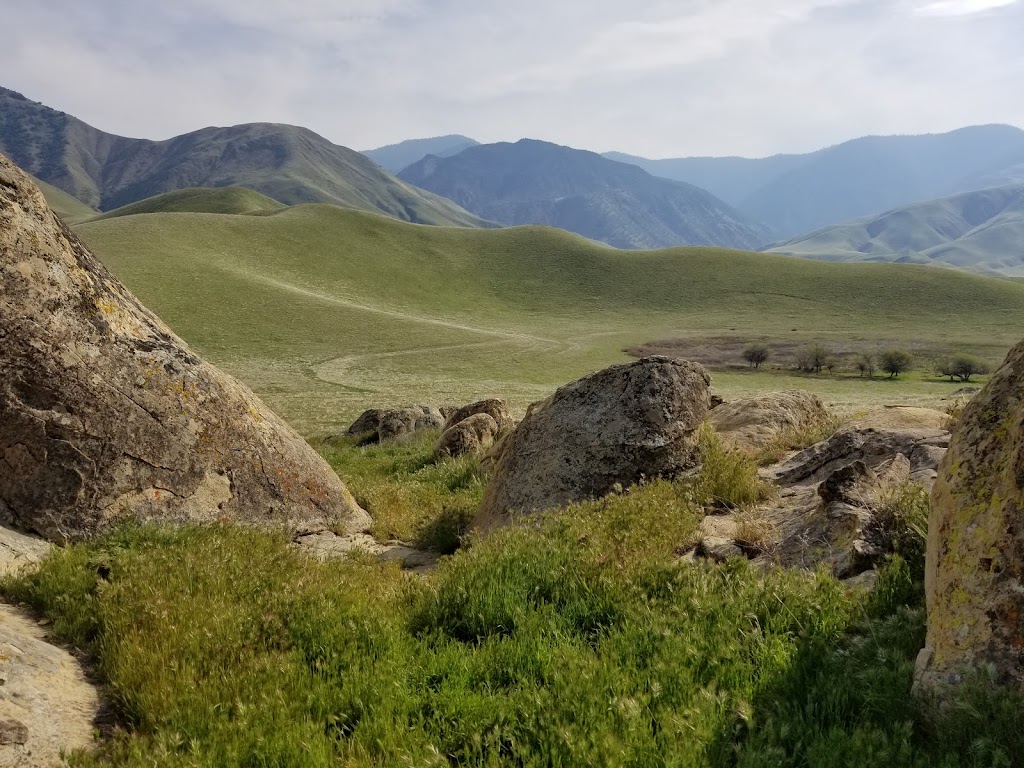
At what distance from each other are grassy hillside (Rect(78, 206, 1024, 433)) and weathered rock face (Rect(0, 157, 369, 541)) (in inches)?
A: 1008

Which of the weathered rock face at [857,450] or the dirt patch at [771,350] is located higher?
the weathered rock face at [857,450]

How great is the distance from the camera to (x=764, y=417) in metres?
11.9

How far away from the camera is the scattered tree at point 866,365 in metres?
75.3

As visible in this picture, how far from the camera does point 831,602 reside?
4328 mm

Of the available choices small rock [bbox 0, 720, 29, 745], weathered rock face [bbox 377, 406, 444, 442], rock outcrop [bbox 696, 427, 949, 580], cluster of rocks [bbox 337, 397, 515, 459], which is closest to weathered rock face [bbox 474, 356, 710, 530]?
rock outcrop [bbox 696, 427, 949, 580]

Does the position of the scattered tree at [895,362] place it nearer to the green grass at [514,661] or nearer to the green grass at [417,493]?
the green grass at [417,493]

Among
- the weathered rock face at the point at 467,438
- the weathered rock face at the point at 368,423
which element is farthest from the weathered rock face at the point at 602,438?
the weathered rock face at the point at 368,423

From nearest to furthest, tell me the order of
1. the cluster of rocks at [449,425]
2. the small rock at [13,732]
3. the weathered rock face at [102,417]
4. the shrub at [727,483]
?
the small rock at [13,732] < the weathered rock face at [102,417] < the shrub at [727,483] < the cluster of rocks at [449,425]

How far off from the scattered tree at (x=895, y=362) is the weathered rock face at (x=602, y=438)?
75.3 meters

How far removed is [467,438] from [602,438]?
6653 mm

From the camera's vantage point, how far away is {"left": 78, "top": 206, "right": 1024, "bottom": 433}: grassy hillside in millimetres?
65062

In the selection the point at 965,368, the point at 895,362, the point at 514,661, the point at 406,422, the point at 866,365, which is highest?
the point at 514,661

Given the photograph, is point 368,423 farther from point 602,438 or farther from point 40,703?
point 40,703

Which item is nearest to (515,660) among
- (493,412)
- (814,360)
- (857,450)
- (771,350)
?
(857,450)
